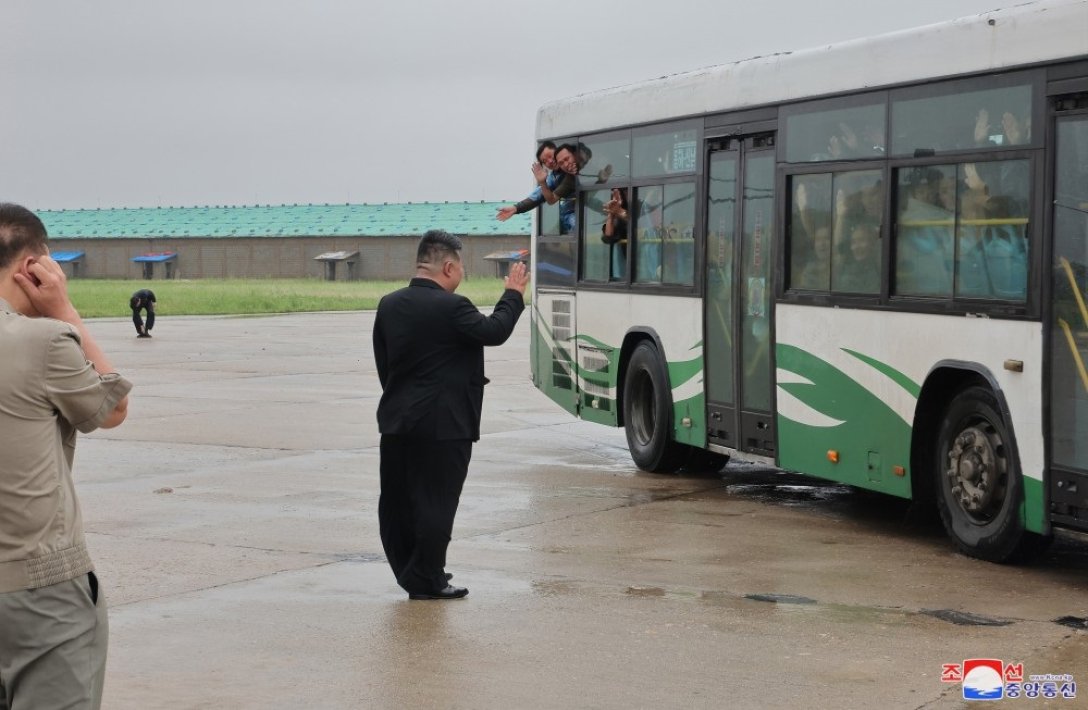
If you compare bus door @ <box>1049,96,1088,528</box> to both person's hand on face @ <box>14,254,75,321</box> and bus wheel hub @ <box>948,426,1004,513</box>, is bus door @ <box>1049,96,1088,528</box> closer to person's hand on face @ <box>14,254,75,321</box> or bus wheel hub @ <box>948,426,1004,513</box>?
bus wheel hub @ <box>948,426,1004,513</box>

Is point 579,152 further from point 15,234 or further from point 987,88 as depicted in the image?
point 15,234

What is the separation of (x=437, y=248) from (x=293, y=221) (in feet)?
375

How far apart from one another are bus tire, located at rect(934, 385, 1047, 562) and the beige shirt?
6442 mm

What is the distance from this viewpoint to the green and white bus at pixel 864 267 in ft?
30.9

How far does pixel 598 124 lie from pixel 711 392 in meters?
3.27

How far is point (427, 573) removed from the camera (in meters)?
8.97

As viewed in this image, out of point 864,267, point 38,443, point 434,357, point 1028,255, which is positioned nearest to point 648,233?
point 864,267

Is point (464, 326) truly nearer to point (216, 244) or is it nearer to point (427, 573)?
point (427, 573)

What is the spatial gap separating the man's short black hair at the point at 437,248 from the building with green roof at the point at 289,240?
3806 inches

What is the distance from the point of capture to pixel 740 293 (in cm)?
1308

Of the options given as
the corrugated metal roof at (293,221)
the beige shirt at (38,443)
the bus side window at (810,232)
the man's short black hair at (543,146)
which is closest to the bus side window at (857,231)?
the bus side window at (810,232)

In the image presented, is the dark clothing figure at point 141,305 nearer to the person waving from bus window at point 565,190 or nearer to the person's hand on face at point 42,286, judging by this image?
the person waving from bus window at point 565,190

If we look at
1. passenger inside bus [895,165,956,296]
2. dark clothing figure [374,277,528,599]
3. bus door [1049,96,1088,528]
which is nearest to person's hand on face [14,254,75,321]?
dark clothing figure [374,277,528,599]

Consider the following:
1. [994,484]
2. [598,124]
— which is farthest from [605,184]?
[994,484]
